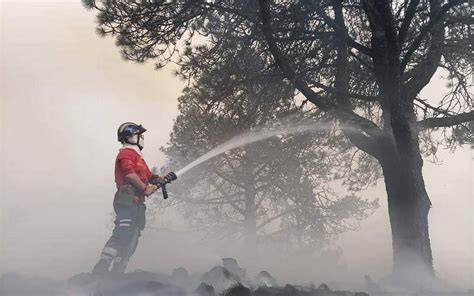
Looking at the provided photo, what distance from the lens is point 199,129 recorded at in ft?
47.2

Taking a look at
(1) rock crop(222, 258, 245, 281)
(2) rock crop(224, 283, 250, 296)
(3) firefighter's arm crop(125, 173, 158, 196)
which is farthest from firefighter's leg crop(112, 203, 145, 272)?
(1) rock crop(222, 258, 245, 281)

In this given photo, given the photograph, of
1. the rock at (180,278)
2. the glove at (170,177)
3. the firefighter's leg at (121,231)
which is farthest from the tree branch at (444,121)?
the firefighter's leg at (121,231)

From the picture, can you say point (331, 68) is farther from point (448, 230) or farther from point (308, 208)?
point (448, 230)

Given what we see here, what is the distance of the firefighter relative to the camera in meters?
6.39

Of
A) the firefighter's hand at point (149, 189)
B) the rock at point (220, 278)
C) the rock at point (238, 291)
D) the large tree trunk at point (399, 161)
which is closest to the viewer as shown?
the rock at point (238, 291)

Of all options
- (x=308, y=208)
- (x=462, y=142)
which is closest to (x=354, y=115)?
(x=462, y=142)

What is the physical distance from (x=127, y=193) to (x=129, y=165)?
0.33 m

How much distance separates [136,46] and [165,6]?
0.89 meters

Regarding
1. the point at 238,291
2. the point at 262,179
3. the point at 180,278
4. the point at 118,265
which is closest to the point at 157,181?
the point at 118,265

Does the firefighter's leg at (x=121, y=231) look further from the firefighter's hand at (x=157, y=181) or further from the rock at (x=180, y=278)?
the rock at (x=180, y=278)

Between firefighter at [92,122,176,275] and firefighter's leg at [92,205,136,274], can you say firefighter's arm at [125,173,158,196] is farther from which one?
firefighter's leg at [92,205,136,274]

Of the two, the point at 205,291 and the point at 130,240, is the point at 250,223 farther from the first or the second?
the point at 205,291

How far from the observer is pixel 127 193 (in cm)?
646

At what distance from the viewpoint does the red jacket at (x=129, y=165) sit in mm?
6371
